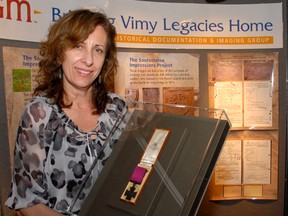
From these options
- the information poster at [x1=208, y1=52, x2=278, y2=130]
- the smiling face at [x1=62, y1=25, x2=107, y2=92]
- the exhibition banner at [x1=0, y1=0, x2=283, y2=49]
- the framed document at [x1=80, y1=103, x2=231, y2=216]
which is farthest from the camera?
the information poster at [x1=208, y1=52, x2=278, y2=130]

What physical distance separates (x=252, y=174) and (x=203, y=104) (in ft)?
2.19

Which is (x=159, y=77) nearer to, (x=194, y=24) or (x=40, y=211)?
(x=194, y=24)

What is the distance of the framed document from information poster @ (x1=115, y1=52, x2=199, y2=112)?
115 centimetres

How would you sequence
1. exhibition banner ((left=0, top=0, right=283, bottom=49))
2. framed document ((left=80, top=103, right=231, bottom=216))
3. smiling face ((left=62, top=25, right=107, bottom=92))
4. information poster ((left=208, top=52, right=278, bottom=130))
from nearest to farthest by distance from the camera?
framed document ((left=80, top=103, right=231, bottom=216)), smiling face ((left=62, top=25, right=107, bottom=92)), exhibition banner ((left=0, top=0, right=283, bottom=49)), information poster ((left=208, top=52, right=278, bottom=130))

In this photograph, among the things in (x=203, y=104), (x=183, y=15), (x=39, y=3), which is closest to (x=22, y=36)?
(x=39, y=3)

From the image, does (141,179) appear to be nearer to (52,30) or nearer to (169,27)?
(52,30)

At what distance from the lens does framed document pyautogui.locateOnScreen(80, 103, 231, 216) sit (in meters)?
0.99

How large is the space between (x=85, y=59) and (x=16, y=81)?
2.18 ft

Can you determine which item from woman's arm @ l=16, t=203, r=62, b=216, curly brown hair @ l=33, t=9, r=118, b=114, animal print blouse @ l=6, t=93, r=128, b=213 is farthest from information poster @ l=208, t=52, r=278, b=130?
woman's arm @ l=16, t=203, r=62, b=216

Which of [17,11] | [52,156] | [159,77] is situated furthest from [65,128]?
[159,77]

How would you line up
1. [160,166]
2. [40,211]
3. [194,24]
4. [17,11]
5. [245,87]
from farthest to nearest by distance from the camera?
[245,87] < [194,24] < [17,11] < [40,211] < [160,166]

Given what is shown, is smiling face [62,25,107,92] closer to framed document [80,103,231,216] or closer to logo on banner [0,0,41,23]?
framed document [80,103,231,216]

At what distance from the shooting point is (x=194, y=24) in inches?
97.0

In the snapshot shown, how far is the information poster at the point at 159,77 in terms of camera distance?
2405 mm
